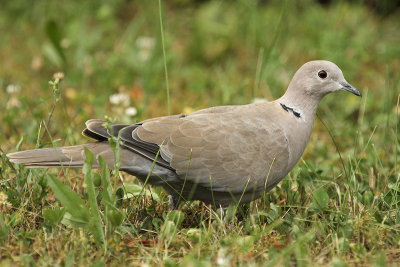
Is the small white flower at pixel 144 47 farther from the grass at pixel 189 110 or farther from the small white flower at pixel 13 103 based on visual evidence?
the small white flower at pixel 13 103

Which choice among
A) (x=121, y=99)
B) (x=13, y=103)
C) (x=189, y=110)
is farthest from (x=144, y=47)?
(x=13, y=103)

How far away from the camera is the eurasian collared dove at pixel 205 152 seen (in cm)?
324

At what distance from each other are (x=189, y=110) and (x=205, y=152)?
1.56 metres

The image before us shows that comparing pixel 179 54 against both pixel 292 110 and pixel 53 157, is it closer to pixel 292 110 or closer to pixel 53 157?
pixel 292 110

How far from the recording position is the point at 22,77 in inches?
225

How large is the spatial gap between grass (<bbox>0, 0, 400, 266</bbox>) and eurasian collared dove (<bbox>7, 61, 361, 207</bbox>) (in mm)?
153

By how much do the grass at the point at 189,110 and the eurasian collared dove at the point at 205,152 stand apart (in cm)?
15

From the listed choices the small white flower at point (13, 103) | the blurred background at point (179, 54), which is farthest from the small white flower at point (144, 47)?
the small white flower at point (13, 103)

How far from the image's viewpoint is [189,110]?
15.8 feet

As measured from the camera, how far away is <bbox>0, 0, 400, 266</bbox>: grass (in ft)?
9.39

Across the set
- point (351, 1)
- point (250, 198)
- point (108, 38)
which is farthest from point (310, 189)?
point (351, 1)

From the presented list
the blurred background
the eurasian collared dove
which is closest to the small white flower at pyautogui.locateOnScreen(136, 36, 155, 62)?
the blurred background

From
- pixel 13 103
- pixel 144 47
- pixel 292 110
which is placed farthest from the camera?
pixel 144 47

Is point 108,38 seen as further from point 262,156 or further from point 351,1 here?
point 262,156
